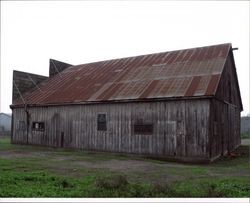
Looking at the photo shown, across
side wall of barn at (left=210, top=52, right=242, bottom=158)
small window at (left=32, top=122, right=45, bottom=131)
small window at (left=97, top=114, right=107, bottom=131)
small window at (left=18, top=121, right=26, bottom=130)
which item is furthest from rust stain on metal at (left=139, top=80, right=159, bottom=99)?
small window at (left=18, top=121, right=26, bottom=130)

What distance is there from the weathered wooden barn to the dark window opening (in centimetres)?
3

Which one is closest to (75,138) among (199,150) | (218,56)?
(199,150)

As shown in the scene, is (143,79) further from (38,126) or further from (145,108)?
(38,126)

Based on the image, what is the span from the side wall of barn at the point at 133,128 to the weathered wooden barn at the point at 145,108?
0.05 meters

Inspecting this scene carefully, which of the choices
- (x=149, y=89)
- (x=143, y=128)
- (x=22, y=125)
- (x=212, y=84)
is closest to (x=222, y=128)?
(x=212, y=84)

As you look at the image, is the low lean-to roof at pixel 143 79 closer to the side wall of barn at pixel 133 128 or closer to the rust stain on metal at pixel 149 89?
the rust stain on metal at pixel 149 89

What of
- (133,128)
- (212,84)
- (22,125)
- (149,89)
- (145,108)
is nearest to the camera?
(212,84)

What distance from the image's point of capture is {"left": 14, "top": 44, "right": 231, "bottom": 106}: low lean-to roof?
1853 centimetres

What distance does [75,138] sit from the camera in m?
22.3

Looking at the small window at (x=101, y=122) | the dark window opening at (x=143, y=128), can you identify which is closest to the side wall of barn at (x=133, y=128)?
the dark window opening at (x=143, y=128)

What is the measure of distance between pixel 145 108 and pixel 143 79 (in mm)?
3303

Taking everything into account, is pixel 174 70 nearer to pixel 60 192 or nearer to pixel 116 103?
pixel 116 103

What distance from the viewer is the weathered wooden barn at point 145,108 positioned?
17344 mm

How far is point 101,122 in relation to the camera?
21.0 m
